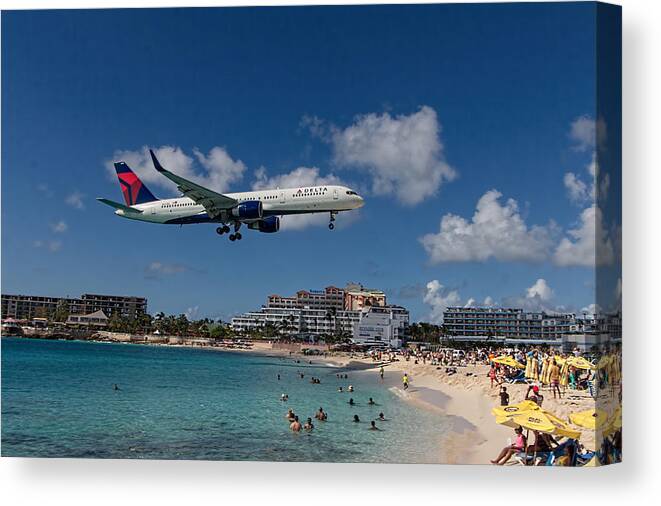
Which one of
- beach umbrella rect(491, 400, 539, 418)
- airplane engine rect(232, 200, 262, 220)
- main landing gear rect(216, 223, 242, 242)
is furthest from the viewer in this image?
main landing gear rect(216, 223, 242, 242)

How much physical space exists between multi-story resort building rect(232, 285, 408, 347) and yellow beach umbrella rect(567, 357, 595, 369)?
7.31 meters

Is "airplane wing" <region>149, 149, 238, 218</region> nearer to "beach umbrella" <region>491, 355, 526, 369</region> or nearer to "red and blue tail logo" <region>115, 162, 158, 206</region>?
"red and blue tail logo" <region>115, 162, 158, 206</region>

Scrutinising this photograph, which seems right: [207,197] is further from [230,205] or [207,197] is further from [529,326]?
[529,326]

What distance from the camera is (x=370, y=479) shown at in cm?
1730

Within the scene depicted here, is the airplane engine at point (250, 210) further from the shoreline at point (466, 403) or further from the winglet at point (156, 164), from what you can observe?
the shoreline at point (466, 403)

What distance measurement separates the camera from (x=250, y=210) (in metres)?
24.0

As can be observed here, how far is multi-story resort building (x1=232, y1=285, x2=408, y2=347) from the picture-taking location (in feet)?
92.8

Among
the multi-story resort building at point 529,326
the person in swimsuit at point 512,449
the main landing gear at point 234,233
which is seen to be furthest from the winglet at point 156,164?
the person in swimsuit at point 512,449

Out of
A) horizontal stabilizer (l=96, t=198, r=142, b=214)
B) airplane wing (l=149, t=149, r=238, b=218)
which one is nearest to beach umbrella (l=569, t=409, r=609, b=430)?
airplane wing (l=149, t=149, r=238, b=218)

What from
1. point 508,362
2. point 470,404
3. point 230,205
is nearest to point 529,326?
point 508,362

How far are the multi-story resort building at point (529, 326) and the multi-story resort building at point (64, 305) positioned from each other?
11.6 m

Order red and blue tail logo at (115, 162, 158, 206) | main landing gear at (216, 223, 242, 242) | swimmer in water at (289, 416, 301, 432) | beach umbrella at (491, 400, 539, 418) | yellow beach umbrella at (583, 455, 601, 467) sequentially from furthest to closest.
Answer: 1. main landing gear at (216, 223, 242, 242)
2. red and blue tail logo at (115, 162, 158, 206)
3. swimmer in water at (289, 416, 301, 432)
4. beach umbrella at (491, 400, 539, 418)
5. yellow beach umbrella at (583, 455, 601, 467)

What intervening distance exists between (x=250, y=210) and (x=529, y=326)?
13066 millimetres

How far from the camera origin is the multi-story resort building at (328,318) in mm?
28297
